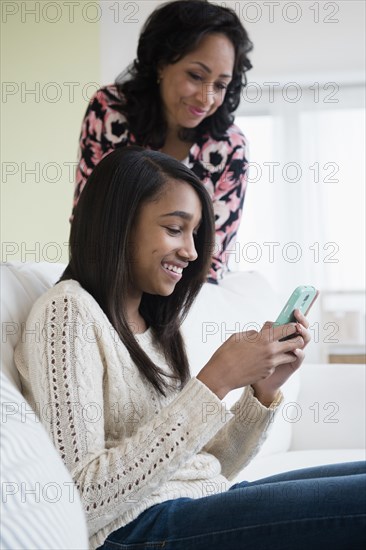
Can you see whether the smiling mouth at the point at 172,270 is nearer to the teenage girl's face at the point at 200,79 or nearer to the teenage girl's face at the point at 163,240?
the teenage girl's face at the point at 163,240

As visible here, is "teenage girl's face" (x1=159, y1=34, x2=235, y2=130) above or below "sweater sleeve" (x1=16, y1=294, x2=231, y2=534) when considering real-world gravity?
above

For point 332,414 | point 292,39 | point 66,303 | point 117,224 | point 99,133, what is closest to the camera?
point 66,303

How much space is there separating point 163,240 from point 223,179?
85cm

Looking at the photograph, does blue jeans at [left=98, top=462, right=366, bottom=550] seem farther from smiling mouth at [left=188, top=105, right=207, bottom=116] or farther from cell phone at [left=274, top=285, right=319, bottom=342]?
smiling mouth at [left=188, top=105, right=207, bottom=116]

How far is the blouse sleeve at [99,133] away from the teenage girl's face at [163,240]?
733mm

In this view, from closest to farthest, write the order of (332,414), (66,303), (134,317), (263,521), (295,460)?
1. (263,521)
2. (66,303)
3. (134,317)
4. (295,460)
5. (332,414)

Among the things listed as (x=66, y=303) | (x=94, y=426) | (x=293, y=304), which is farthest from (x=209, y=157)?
(x=94, y=426)

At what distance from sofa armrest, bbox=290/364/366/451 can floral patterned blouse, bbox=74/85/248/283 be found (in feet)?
1.40

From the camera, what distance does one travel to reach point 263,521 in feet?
3.62

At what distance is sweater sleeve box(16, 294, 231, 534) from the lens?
114 centimetres

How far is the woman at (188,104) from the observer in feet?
6.66

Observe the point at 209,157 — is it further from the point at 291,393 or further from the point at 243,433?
the point at 243,433

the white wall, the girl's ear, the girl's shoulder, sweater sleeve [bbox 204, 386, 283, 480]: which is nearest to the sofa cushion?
sweater sleeve [bbox 204, 386, 283, 480]

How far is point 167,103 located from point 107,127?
17 cm
